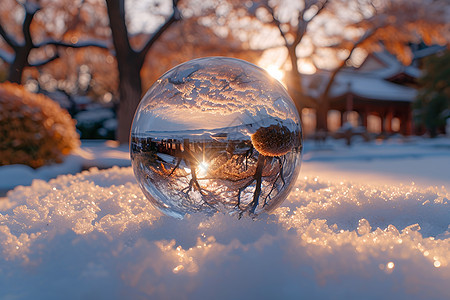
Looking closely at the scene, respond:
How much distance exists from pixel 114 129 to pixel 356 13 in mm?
17602

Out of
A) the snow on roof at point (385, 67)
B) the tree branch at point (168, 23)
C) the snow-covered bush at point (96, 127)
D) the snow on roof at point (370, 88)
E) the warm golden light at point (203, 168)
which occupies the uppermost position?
the tree branch at point (168, 23)

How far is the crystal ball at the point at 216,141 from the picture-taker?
5.97 feet

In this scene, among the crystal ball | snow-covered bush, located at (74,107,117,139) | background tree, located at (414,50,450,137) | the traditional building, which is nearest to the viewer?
the crystal ball

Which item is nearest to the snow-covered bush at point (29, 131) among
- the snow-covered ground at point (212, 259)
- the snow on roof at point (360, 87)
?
the snow-covered ground at point (212, 259)

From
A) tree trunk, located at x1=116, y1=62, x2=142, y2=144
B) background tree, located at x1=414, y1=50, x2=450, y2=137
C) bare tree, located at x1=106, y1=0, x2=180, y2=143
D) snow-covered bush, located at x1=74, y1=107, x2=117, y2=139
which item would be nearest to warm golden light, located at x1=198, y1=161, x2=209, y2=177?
tree trunk, located at x1=116, y1=62, x2=142, y2=144

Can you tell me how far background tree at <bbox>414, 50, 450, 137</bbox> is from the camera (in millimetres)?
22163

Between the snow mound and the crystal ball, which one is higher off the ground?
the crystal ball

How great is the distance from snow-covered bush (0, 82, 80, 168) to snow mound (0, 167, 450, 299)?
469 centimetres

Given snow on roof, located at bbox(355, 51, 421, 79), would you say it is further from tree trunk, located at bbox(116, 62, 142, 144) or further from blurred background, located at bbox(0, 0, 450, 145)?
tree trunk, located at bbox(116, 62, 142, 144)

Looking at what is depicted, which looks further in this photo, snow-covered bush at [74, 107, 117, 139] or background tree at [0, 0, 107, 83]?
snow-covered bush at [74, 107, 117, 139]

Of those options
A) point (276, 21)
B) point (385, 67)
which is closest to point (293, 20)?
point (276, 21)

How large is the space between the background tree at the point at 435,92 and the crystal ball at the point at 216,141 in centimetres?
2522

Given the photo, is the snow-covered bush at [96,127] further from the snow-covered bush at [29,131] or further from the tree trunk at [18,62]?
the snow-covered bush at [29,131]

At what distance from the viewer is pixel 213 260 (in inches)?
55.9
